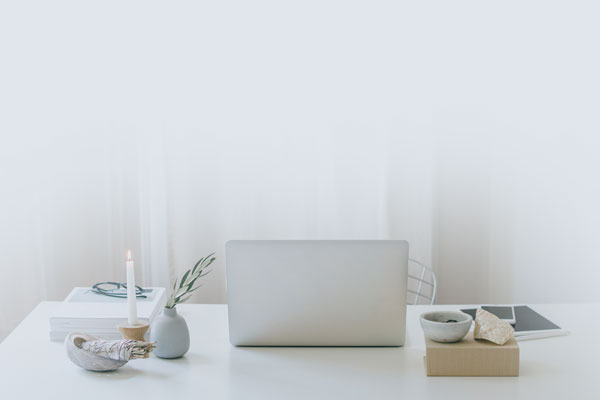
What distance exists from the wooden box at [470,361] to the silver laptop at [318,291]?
0.56 feet

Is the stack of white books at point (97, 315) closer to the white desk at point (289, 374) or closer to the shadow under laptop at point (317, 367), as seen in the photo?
the white desk at point (289, 374)

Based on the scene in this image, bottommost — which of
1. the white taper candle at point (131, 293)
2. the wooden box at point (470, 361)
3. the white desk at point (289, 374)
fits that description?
the white desk at point (289, 374)

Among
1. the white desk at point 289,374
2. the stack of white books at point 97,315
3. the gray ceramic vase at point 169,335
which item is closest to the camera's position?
the white desk at point 289,374

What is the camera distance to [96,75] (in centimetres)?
308

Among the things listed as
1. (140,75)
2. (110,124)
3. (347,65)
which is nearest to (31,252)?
(110,124)

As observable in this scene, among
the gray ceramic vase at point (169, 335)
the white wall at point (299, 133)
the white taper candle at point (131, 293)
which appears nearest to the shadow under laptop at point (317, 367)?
the gray ceramic vase at point (169, 335)

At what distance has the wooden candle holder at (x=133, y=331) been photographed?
1752 mm

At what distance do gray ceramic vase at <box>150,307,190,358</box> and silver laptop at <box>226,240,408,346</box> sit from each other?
126mm

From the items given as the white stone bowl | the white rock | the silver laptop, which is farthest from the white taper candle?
the white rock

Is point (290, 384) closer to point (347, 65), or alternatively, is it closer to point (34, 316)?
point (34, 316)

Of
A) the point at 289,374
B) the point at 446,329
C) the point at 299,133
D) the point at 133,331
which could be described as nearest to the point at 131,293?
the point at 133,331

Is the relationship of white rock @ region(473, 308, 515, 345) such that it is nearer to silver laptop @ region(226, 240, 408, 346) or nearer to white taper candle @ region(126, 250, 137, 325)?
silver laptop @ region(226, 240, 408, 346)

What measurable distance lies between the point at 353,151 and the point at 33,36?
134 centimetres

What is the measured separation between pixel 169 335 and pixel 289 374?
0.28 m
